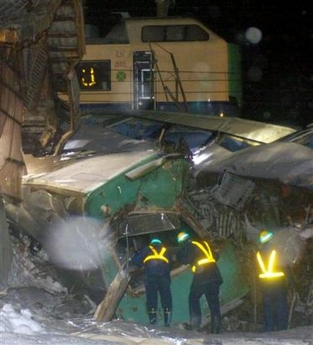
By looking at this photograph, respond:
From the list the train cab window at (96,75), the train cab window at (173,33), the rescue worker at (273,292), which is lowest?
the rescue worker at (273,292)

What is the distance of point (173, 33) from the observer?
2108 centimetres

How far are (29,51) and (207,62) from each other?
11114 mm

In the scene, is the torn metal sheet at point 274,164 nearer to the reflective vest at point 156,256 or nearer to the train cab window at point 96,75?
the reflective vest at point 156,256

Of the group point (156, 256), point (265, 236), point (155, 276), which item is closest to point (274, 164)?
point (265, 236)

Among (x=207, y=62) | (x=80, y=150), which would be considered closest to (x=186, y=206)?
(x=80, y=150)

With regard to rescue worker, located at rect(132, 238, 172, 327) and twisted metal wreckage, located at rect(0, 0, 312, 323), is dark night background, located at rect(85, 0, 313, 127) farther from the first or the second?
rescue worker, located at rect(132, 238, 172, 327)

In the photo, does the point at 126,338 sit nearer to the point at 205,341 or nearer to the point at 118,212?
the point at 205,341

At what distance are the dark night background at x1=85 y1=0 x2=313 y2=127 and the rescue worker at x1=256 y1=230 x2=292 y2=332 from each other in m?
16.5

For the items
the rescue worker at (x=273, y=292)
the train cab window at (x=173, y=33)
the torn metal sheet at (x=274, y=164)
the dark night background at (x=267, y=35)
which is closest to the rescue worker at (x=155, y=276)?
the rescue worker at (x=273, y=292)

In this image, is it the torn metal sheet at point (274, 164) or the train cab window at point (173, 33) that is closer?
the torn metal sheet at point (274, 164)

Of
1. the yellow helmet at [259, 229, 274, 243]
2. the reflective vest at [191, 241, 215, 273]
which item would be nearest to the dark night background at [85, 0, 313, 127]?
the yellow helmet at [259, 229, 274, 243]

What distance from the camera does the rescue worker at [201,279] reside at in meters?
9.00

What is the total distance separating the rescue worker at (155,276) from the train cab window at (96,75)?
12704mm

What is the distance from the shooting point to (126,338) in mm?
5918
